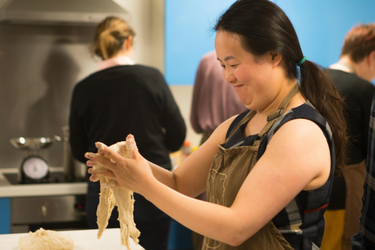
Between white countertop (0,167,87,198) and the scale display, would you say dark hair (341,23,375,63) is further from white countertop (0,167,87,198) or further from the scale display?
the scale display

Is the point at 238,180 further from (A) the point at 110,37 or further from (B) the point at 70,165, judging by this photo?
(B) the point at 70,165

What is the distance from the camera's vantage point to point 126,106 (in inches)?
69.9

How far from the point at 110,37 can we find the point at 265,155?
4.30 feet

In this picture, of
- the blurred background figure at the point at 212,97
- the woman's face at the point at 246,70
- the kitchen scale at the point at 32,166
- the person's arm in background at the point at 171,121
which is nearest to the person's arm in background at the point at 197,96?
A: the blurred background figure at the point at 212,97

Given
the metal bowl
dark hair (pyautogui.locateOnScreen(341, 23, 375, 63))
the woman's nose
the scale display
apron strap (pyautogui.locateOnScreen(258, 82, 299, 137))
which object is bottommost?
the scale display

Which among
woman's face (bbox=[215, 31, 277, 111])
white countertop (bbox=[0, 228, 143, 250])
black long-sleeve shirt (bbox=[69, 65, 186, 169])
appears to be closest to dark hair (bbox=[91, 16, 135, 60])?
black long-sleeve shirt (bbox=[69, 65, 186, 169])

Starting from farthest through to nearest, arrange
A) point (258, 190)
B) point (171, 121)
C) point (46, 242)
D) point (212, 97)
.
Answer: point (212, 97), point (171, 121), point (46, 242), point (258, 190)

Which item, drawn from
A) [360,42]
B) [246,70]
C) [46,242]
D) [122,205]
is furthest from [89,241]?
[360,42]

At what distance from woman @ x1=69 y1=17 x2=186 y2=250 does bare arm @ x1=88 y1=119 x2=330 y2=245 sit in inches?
37.7

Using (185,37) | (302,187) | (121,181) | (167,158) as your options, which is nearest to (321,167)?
(302,187)

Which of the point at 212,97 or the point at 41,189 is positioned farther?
the point at 212,97

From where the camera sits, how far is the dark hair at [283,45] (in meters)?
0.91

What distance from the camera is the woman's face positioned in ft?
3.02

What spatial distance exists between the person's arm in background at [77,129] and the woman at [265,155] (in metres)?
1.01
